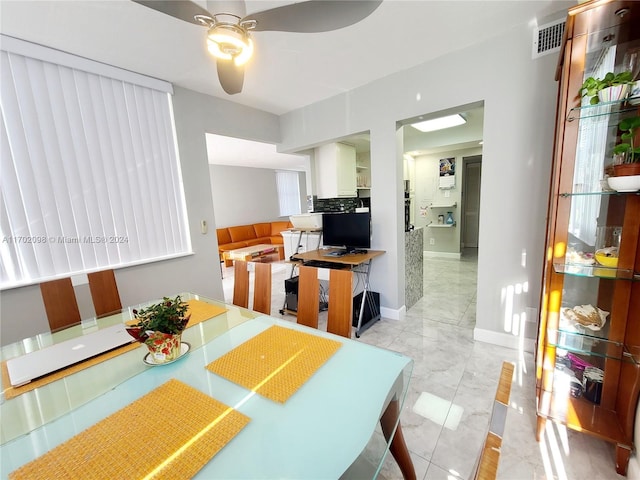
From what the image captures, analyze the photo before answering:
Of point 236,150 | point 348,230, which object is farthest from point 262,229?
point 348,230

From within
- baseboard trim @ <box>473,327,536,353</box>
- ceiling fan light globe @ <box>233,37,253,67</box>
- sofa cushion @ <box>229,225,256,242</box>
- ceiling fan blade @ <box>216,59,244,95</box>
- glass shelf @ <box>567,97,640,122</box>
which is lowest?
baseboard trim @ <box>473,327,536,353</box>

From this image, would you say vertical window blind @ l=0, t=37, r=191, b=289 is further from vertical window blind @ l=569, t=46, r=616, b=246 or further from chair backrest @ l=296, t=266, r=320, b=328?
vertical window blind @ l=569, t=46, r=616, b=246

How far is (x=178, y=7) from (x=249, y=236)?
6264mm

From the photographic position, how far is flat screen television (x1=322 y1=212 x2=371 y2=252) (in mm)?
2805

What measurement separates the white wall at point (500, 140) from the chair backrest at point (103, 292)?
102 inches

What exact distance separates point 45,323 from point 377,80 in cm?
354

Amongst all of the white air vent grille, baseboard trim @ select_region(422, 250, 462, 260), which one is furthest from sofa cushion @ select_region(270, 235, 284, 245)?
the white air vent grille

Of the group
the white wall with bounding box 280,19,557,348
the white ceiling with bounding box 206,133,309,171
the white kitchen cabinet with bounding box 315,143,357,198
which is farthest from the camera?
the white ceiling with bounding box 206,133,309,171

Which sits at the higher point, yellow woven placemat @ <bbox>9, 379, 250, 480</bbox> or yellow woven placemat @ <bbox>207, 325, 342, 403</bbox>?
yellow woven placemat @ <bbox>9, 379, 250, 480</bbox>

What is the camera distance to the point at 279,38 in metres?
1.86

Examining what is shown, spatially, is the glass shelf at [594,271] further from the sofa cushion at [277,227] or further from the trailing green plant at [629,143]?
the sofa cushion at [277,227]

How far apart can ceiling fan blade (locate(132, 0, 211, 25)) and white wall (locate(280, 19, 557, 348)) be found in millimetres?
1964

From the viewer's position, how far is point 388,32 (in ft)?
6.14

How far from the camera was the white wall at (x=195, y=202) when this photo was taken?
241 centimetres
